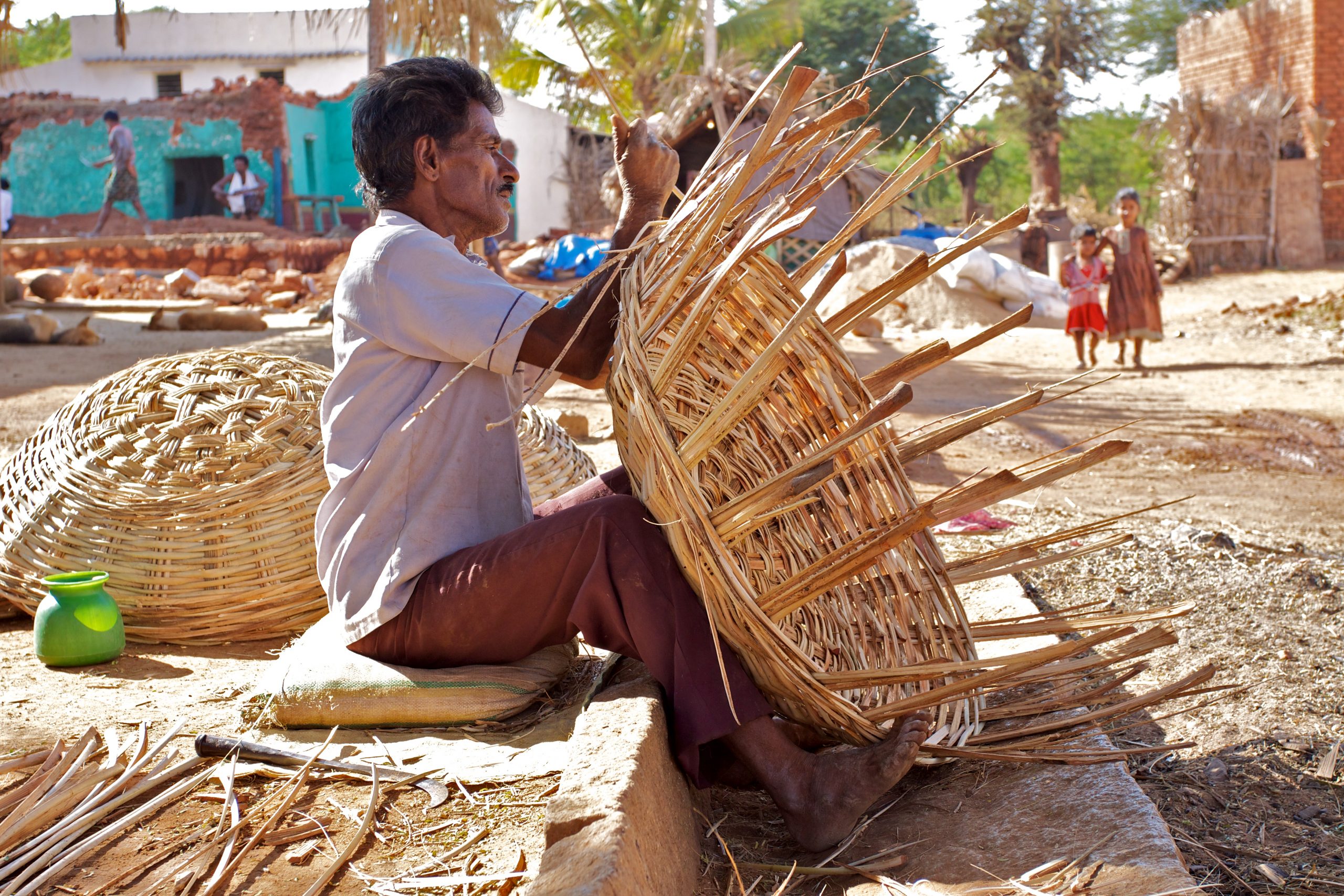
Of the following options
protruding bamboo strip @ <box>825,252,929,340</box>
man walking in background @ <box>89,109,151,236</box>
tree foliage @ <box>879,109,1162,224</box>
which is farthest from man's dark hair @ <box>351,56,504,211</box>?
tree foliage @ <box>879,109,1162,224</box>

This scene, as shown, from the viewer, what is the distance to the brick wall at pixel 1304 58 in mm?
16047

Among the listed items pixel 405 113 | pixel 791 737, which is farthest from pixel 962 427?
pixel 405 113

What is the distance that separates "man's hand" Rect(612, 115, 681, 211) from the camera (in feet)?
6.40

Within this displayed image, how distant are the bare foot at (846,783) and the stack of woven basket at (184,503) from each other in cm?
160

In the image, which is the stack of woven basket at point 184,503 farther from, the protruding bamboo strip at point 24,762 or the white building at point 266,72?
the white building at point 266,72

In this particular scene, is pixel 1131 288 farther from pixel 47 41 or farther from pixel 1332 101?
pixel 47 41

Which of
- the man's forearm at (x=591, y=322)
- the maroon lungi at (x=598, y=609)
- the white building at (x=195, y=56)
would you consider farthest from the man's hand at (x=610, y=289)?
the white building at (x=195, y=56)

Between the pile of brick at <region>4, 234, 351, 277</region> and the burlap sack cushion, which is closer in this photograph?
the burlap sack cushion

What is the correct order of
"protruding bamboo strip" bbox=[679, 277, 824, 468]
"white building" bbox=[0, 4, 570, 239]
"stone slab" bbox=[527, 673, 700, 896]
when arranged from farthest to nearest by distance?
"white building" bbox=[0, 4, 570, 239]
"protruding bamboo strip" bbox=[679, 277, 824, 468]
"stone slab" bbox=[527, 673, 700, 896]

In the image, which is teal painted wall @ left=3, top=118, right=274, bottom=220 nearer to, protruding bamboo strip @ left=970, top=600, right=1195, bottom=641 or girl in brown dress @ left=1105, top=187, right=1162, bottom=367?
girl in brown dress @ left=1105, top=187, right=1162, bottom=367

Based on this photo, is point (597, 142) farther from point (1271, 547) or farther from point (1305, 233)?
point (1271, 547)

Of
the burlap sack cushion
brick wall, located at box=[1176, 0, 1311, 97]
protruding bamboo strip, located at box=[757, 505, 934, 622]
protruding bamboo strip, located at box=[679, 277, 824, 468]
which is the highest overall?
brick wall, located at box=[1176, 0, 1311, 97]

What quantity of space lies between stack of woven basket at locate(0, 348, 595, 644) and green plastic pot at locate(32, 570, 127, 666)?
0.20 meters

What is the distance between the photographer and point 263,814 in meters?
1.86
